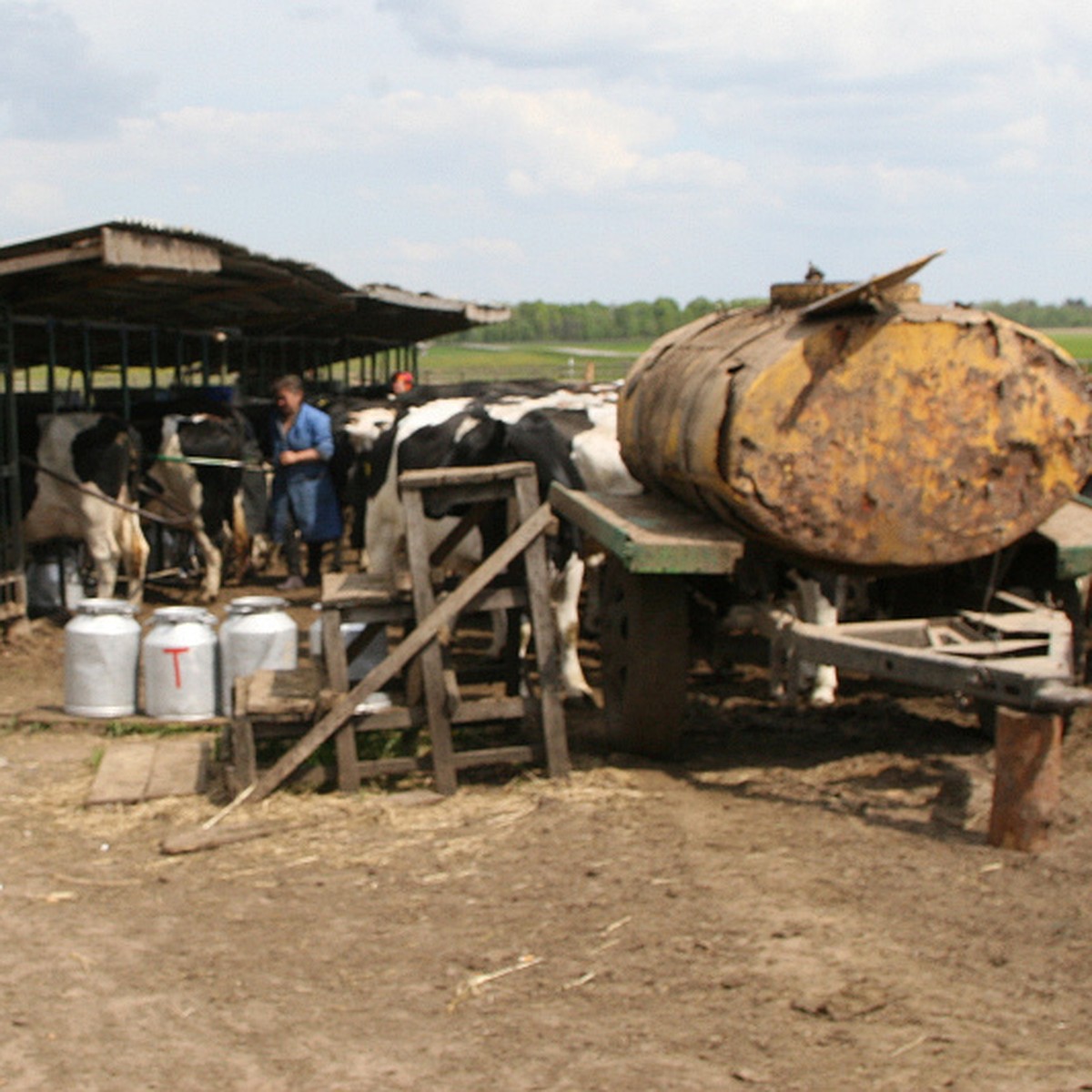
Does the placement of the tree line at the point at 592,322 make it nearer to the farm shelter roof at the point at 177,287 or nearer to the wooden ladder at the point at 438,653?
the farm shelter roof at the point at 177,287

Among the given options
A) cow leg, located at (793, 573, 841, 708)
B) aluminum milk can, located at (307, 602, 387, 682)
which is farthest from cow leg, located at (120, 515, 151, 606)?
cow leg, located at (793, 573, 841, 708)

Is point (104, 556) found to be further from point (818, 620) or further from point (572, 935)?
point (572, 935)

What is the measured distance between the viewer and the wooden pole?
212 inches

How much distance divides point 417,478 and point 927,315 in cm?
236

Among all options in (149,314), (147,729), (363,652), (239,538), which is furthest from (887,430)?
(149,314)

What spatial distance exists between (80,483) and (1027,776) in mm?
8844

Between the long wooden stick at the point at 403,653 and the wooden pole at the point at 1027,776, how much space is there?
234 centimetres

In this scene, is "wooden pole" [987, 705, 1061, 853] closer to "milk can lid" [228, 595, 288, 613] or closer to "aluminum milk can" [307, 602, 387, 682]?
"aluminum milk can" [307, 602, 387, 682]

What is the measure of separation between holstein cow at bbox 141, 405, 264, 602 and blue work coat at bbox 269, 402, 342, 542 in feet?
1.63

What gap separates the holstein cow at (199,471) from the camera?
529 inches

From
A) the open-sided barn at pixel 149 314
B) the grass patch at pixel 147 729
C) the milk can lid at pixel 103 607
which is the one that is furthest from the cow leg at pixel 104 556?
the grass patch at pixel 147 729

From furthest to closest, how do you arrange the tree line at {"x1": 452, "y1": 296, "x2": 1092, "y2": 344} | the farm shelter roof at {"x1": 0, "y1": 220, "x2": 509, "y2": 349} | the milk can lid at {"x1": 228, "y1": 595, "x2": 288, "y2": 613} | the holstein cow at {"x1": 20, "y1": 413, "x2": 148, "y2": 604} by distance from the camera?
the tree line at {"x1": 452, "y1": 296, "x2": 1092, "y2": 344} < the holstein cow at {"x1": 20, "y1": 413, "x2": 148, "y2": 604} < the farm shelter roof at {"x1": 0, "y1": 220, "x2": 509, "y2": 349} < the milk can lid at {"x1": 228, "y1": 595, "x2": 288, "y2": 613}

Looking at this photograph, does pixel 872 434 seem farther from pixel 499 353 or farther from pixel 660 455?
pixel 499 353

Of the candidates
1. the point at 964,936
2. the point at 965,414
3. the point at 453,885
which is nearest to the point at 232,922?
the point at 453,885
